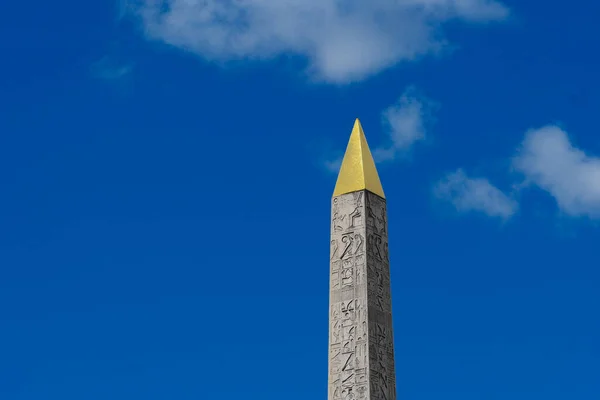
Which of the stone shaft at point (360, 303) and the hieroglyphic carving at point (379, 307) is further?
the hieroglyphic carving at point (379, 307)

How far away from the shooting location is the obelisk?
27.3 meters

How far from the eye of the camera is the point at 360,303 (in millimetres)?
27688

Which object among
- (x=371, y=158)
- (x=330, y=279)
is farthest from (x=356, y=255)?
(x=371, y=158)

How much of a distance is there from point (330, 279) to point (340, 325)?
1.00 m

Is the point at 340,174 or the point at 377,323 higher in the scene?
the point at 340,174

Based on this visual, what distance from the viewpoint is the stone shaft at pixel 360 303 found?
27.3m

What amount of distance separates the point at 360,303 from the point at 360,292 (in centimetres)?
22

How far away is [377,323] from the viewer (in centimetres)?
2778

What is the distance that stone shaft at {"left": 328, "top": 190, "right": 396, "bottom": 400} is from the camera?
2727cm

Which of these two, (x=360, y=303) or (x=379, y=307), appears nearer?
(x=360, y=303)

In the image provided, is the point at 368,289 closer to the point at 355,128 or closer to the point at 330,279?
the point at 330,279

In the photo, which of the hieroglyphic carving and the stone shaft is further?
the hieroglyphic carving

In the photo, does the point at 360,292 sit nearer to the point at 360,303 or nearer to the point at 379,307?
the point at 360,303

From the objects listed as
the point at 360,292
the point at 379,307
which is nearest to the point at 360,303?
the point at 360,292
